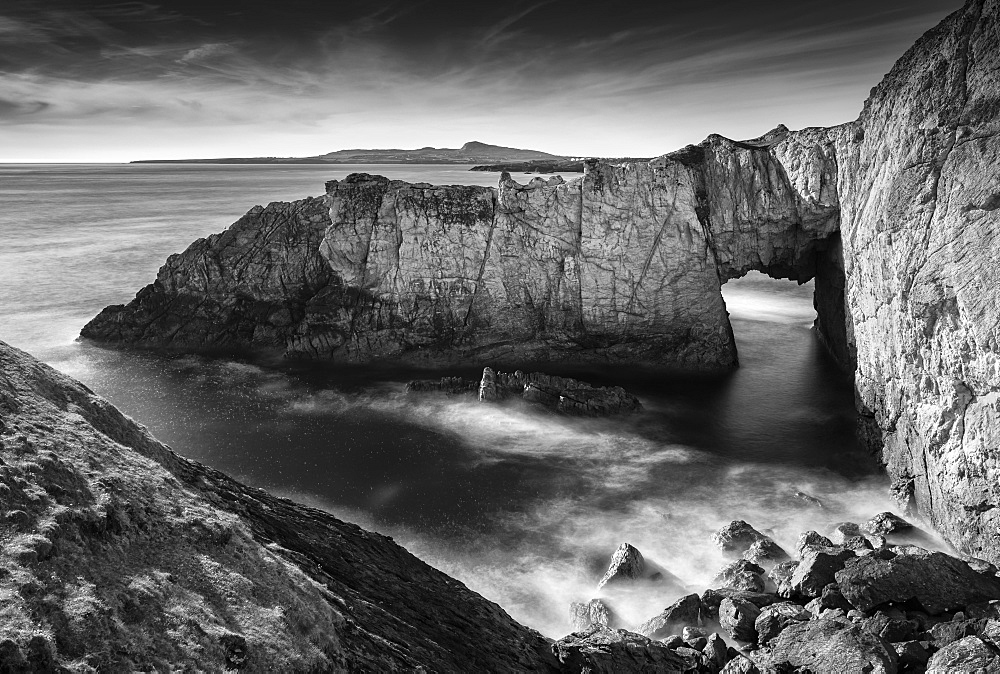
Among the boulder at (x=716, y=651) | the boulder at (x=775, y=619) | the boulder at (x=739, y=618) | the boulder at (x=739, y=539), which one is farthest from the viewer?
the boulder at (x=739, y=539)

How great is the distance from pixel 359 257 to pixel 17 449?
1494 inches

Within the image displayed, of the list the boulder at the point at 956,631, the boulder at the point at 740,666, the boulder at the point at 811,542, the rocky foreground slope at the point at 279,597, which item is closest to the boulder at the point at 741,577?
the rocky foreground slope at the point at 279,597

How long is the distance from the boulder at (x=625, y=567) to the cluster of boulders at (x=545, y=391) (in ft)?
43.1

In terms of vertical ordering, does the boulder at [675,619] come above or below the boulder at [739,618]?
below

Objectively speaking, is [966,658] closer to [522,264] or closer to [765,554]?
[765,554]

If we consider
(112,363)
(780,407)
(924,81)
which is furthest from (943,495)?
(112,363)

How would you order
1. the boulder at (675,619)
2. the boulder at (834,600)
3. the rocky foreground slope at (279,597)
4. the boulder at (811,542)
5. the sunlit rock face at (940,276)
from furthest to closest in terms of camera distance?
the boulder at (811,542), the sunlit rock face at (940,276), the boulder at (675,619), the boulder at (834,600), the rocky foreground slope at (279,597)

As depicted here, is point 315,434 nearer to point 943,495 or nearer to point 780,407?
point 780,407

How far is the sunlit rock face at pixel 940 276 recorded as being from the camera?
22.8 metres

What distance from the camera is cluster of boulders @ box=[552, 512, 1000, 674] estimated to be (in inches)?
635

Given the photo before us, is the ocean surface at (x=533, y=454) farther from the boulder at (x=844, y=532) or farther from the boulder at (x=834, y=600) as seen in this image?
the boulder at (x=834, y=600)

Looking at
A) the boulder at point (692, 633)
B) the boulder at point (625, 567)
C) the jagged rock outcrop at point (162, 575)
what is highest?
the jagged rock outcrop at point (162, 575)

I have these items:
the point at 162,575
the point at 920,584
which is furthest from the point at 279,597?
the point at 920,584

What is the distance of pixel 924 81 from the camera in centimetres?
2770
